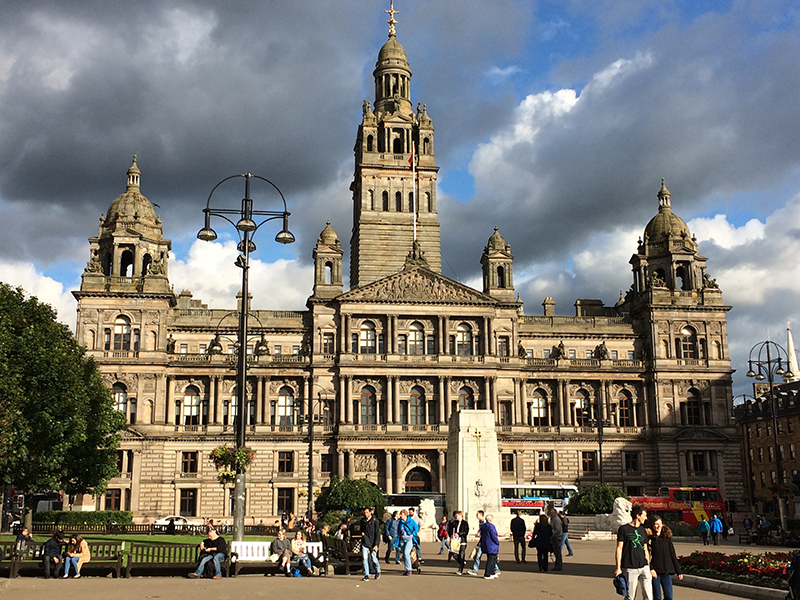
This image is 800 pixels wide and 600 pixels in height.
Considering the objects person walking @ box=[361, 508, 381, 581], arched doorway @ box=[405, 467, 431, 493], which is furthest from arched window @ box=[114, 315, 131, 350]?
person walking @ box=[361, 508, 381, 581]

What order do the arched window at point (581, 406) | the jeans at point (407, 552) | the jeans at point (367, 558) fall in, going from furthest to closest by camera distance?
the arched window at point (581, 406), the jeans at point (407, 552), the jeans at point (367, 558)

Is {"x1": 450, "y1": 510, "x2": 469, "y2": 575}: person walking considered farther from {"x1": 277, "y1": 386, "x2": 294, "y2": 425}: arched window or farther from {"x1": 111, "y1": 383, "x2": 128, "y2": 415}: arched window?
{"x1": 111, "y1": 383, "x2": 128, "y2": 415}: arched window

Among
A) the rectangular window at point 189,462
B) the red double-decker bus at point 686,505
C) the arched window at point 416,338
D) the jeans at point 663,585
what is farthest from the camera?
the arched window at point 416,338

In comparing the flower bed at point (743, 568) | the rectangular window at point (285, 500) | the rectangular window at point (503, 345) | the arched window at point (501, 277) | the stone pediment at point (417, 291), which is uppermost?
the arched window at point (501, 277)

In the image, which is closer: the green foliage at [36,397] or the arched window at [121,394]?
the green foliage at [36,397]

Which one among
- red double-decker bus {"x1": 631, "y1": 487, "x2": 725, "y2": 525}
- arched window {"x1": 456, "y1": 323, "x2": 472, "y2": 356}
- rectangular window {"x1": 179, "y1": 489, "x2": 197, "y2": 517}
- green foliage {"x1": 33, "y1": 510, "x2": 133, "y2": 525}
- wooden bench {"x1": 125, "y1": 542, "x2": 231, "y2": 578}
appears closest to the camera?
wooden bench {"x1": 125, "y1": 542, "x2": 231, "y2": 578}

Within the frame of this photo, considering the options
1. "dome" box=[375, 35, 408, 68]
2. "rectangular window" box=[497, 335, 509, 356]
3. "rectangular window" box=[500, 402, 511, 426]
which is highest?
"dome" box=[375, 35, 408, 68]

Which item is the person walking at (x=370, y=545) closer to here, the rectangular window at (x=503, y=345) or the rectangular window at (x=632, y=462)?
the rectangular window at (x=503, y=345)

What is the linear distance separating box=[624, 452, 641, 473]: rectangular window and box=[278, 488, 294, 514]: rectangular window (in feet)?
97.8

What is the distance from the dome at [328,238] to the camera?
Answer: 260 feet

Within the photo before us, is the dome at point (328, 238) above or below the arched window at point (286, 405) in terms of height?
above

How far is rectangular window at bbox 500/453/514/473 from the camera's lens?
75875 mm

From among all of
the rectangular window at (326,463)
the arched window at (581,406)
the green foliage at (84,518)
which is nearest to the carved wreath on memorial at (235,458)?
the green foliage at (84,518)

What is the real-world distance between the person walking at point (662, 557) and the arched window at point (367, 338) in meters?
57.2
